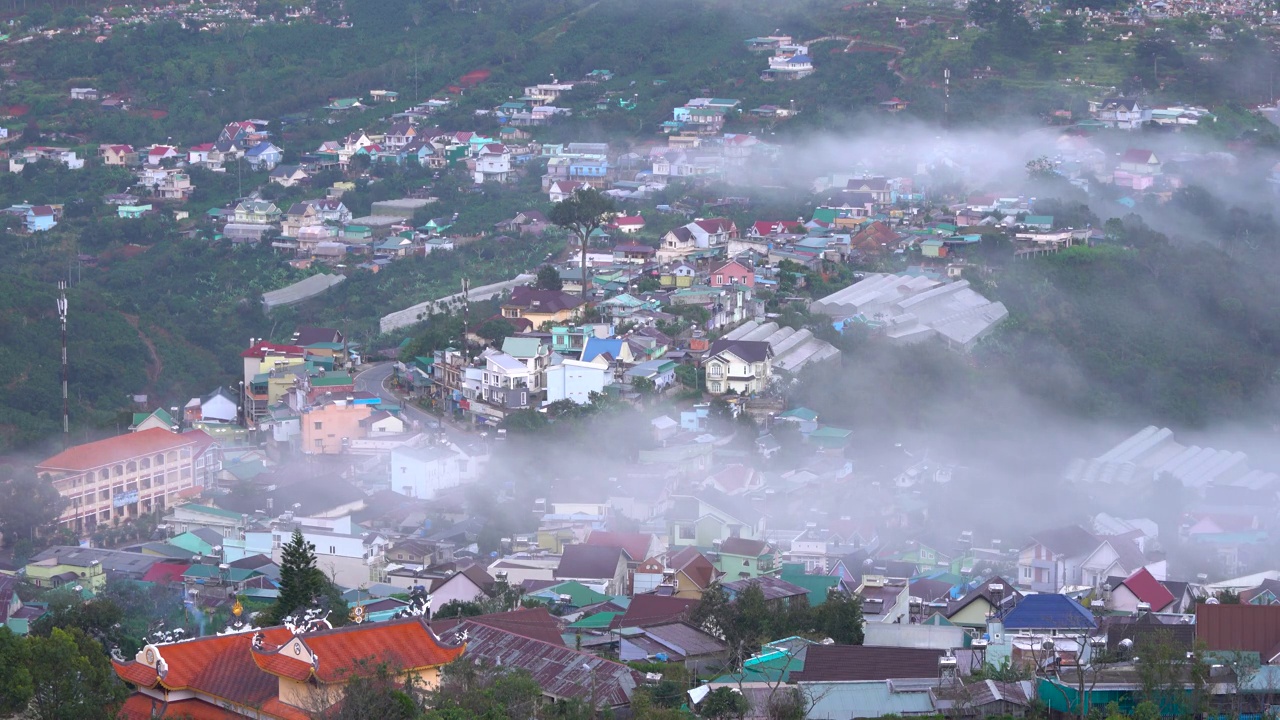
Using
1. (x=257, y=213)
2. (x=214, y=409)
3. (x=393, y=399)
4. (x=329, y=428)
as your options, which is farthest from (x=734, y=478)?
(x=257, y=213)

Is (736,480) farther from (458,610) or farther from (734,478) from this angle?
(458,610)

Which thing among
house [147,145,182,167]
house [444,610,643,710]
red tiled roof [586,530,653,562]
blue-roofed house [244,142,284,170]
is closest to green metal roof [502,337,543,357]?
red tiled roof [586,530,653,562]

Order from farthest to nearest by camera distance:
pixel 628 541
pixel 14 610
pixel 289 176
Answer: pixel 289 176 < pixel 628 541 < pixel 14 610

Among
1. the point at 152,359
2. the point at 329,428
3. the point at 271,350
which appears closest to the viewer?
the point at 329,428

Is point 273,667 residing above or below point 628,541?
above

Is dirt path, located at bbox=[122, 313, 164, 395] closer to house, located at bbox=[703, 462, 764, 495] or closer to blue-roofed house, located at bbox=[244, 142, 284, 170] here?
house, located at bbox=[703, 462, 764, 495]

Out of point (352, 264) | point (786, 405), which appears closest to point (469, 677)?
point (786, 405)
